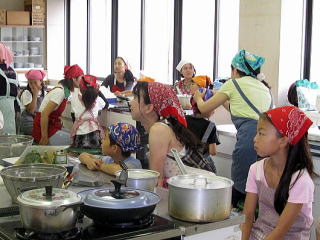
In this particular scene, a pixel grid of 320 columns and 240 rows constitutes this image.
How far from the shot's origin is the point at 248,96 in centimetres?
374

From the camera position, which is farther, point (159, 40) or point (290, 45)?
point (159, 40)

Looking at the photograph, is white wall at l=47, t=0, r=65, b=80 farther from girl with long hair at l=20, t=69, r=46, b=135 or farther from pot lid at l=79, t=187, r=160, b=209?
pot lid at l=79, t=187, r=160, b=209

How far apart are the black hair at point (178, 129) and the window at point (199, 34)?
14.7 feet

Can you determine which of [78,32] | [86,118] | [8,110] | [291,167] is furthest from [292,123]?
[78,32]

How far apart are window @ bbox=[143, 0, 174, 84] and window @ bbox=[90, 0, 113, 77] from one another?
122 centimetres

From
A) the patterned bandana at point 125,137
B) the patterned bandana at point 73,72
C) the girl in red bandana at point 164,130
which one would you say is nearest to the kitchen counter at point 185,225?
the girl in red bandana at point 164,130

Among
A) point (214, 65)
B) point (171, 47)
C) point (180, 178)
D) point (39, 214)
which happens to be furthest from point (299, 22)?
point (39, 214)

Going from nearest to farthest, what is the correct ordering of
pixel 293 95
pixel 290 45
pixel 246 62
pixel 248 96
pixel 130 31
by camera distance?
pixel 248 96, pixel 246 62, pixel 293 95, pixel 290 45, pixel 130 31

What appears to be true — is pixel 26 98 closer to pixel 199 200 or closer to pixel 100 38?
pixel 199 200

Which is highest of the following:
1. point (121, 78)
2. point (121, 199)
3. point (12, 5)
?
point (12, 5)

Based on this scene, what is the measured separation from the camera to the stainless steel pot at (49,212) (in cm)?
149

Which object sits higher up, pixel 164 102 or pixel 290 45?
pixel 290 45

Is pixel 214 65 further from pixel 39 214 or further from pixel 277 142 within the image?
pixel 39 214

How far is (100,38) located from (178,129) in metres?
7.30
